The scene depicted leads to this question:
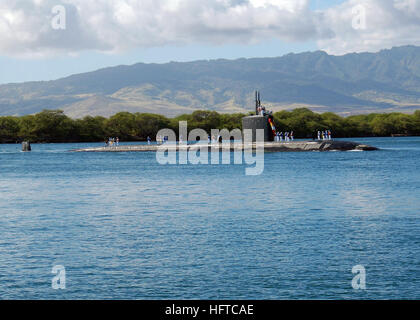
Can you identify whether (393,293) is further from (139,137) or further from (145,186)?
(139,137)

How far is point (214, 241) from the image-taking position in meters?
19.2

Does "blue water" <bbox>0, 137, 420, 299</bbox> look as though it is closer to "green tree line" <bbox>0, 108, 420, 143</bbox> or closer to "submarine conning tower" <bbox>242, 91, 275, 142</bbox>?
"submarine conning tower" <bbox>242, 91, 275, 142</bbox>

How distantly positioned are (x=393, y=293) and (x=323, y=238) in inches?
235

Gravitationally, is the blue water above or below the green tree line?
below

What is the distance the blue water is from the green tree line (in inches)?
5028

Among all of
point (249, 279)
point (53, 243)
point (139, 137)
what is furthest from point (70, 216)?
point (139, 137)

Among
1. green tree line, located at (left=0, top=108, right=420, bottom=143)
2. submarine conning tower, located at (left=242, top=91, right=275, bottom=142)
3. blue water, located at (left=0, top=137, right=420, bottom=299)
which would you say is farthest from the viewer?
green tree line, located at (left=0, top=108, right=420, bottom=143)

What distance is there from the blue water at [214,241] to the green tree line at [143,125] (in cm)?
12771

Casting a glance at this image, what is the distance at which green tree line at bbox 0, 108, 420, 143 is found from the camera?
527 ft

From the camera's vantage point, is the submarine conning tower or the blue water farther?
the submarine conning tower

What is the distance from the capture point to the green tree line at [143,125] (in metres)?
160

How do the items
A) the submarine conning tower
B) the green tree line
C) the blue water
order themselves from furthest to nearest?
the green tree line < the submarine conning tower < the blue water

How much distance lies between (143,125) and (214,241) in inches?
5993

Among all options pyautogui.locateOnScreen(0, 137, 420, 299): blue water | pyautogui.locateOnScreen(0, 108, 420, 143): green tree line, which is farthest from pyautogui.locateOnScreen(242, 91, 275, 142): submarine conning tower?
pyautogui.locateOnScreen(0, 108, 420, 143): green tree line
